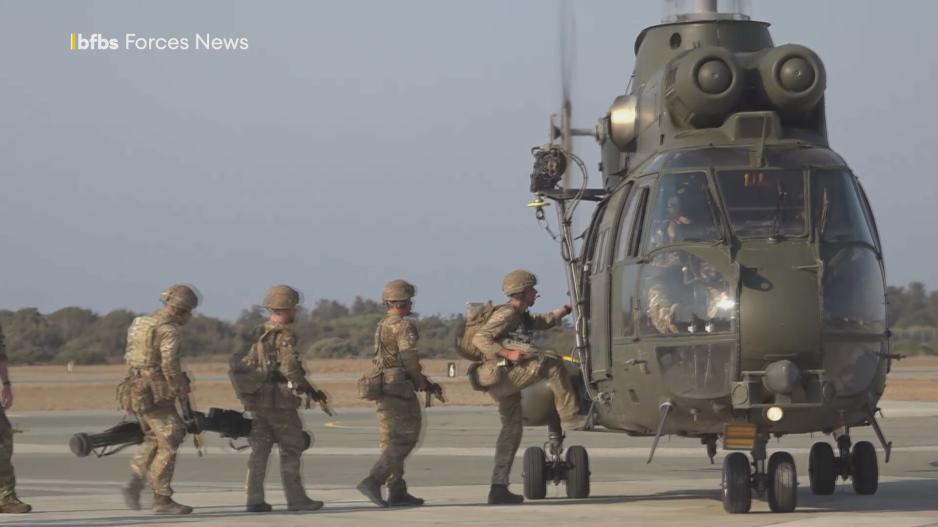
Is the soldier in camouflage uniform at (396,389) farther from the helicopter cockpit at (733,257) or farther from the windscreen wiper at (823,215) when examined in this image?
the windscreen wiper at (823,215)

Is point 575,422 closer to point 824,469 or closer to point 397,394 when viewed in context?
point 397,394

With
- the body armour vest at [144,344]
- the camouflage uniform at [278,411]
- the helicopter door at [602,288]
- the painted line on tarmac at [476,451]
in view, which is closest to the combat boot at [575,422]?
the helicopter door at [602,288]

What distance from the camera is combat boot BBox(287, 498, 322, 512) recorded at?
1348cm

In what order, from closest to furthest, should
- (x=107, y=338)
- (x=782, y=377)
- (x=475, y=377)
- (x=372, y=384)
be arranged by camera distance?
(x=782, y=377)
(x=372, y=384)
(x=475, y=377)
(x=107, y=338)

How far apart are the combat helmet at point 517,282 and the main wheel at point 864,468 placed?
330 centimetres

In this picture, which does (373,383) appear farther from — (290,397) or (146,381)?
(146,381)

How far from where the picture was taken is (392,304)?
1398 centimetres

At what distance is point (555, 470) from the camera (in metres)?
14.6

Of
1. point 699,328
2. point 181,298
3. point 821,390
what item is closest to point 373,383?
point 181,298

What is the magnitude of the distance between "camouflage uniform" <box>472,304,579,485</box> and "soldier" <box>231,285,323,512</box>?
1649 mm

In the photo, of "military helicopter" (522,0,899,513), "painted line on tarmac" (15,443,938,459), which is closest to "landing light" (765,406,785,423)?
"military helicopter" (522,0,899,513)

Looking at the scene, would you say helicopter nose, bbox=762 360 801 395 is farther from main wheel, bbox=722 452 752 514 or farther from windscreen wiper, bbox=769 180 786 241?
windscreen wiper, bbox=769 180 786 241

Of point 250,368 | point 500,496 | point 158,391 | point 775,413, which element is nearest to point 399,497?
point 500,496

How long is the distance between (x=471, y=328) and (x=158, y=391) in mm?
2969
